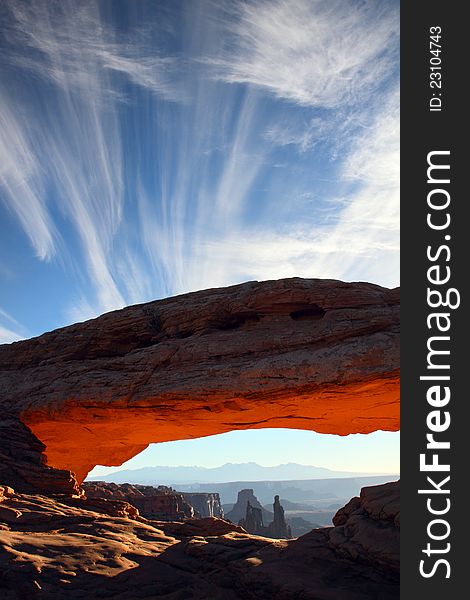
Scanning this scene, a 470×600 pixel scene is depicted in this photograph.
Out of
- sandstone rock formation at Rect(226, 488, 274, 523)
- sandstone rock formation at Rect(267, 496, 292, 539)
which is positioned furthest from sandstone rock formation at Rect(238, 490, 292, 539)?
sandstone rock formation at Rect(226, 488, 274, 523)

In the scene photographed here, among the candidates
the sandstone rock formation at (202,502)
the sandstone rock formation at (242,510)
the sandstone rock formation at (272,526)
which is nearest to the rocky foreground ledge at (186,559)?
the sandstone rock formation at (272,526)

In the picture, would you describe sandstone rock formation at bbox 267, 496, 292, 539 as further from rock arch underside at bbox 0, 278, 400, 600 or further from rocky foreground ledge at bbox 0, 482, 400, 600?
rocky foreground ledge at bbox 0, 482, 400, 600

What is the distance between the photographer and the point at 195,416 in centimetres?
1894

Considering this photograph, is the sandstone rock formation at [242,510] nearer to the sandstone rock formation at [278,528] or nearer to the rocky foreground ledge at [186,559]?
the sandstone rock formation at [278,528]

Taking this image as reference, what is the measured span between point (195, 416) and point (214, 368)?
9.32ft

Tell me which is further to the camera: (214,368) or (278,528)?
(278,528)

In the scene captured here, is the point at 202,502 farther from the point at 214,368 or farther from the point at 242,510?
the point at 214,368

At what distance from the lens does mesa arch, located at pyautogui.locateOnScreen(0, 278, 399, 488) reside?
1633cm

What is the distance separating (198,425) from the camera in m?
20.4

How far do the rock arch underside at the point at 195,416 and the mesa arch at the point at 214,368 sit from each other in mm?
59

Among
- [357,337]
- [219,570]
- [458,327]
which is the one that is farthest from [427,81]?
[219,570]

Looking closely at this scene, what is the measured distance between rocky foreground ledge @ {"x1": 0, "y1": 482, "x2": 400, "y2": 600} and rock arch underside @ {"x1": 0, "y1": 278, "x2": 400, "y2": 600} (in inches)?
1.9

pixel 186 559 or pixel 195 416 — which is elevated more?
pixel 195 416

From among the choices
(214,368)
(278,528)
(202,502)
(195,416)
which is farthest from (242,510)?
(214,368)
